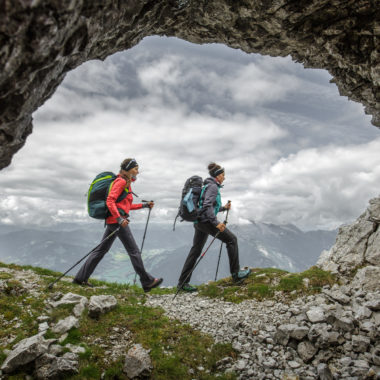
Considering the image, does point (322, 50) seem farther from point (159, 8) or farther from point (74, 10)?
point (74, 10)

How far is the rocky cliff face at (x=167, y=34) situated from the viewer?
354 cm

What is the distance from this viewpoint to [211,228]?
10.8 metres

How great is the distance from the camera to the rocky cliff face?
3.54 meters

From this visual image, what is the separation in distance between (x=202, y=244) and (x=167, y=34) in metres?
8.86

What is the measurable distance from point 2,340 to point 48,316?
4.05 ft

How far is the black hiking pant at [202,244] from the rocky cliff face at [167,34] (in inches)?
284

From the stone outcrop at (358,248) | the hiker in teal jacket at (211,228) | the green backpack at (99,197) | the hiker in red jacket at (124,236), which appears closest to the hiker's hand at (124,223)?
the hiker in red jacket at (124,236)

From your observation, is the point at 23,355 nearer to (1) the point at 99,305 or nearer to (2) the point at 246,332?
(1) the point at 99,305

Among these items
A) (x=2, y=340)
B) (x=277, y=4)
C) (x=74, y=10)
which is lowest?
(x=2, y=340)

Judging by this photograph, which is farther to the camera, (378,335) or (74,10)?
(378,335)

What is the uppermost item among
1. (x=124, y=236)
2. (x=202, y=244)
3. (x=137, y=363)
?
(x=202, y=244)

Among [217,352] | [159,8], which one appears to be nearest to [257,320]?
[217,352]

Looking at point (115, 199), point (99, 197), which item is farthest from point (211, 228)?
point (99, 197)

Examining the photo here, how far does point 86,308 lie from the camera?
7613mm
